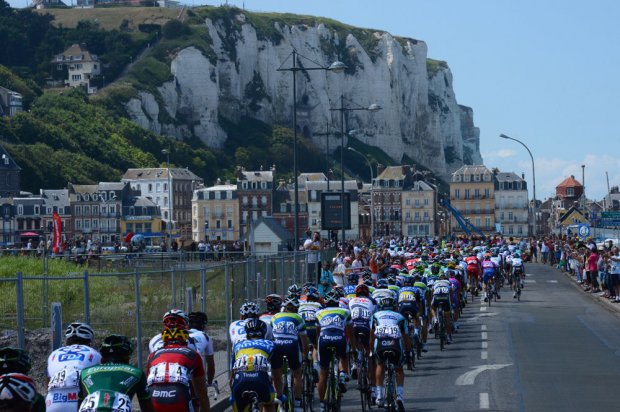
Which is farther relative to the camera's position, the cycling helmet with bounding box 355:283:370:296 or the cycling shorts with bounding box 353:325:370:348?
the cycling helmet with bounding box 355:283:370:296

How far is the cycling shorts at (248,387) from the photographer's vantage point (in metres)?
13.0

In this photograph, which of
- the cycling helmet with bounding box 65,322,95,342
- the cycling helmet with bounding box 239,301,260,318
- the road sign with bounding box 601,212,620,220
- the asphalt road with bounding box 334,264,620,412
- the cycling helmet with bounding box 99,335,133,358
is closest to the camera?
the cycling helmet with bounding box 99,335,133,358

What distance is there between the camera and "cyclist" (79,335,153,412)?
9695 mm

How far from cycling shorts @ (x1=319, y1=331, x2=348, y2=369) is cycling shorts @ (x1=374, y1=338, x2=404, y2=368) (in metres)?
0.49

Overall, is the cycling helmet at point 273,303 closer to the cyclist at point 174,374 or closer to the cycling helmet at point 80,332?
the cyclist at point 174,374

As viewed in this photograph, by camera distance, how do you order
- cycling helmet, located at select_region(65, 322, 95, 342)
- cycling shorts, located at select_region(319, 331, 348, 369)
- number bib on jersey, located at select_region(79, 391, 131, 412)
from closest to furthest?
number bib on jersey, located at select_region(79, 391, 131, 412), cycling helmet, located at select_region(65, 322, 95, 342), cycling shorts, located at select_region(319, 331, 348, 369)

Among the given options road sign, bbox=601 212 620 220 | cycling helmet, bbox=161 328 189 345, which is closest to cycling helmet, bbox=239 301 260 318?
cycling helmet, bbox=161 328 189 345

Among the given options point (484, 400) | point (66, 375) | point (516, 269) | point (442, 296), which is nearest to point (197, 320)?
point (66, 375)

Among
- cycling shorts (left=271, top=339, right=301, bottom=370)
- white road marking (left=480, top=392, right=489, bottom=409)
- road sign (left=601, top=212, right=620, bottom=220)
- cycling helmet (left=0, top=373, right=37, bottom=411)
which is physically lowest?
white road marking (left=480, top=392, right=489, bottom=409)

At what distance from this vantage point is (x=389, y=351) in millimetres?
16766

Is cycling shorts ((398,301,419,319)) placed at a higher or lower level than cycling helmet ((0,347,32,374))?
lower

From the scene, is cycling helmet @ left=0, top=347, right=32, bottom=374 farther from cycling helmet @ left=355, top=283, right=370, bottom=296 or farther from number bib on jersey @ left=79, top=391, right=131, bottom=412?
cycling helmet @ left=355, top=283, right=370, bottom=296

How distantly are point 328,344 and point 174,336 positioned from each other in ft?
17.8

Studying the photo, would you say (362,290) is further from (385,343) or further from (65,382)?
(65,382)
